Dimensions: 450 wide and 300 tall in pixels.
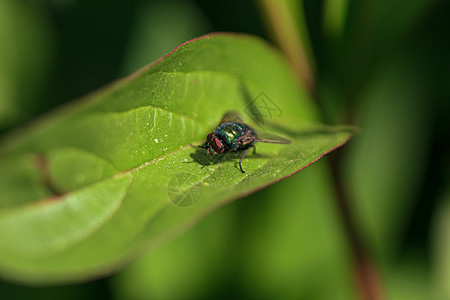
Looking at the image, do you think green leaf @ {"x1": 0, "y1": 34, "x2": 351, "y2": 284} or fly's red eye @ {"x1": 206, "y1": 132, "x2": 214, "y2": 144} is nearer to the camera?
green leaf @ {"x1": 0, "y1": 34, "x2": 351, "y2": 284}

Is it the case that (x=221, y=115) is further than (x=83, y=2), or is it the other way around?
(x=83, y=2)

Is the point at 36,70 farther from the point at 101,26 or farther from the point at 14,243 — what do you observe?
the point at 14,243

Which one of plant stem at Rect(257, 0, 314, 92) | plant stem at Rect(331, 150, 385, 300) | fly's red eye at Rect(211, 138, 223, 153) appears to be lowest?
plant stem at Rect(331, 150, 385, 300)

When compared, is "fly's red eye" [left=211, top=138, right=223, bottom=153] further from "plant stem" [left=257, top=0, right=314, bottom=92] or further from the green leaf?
Result: "plant stem" [left=257, top=0, right=314, bottom=92]

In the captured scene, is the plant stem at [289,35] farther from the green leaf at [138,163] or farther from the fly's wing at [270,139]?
the fly's wing at [270,139]

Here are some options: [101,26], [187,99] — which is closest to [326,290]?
[187,99]

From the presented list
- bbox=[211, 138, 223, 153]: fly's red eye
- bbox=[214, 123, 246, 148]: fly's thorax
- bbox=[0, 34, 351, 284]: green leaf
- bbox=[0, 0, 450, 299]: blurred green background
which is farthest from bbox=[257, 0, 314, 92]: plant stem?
bbox=[211, 138, 223, 153]: fly's red eye

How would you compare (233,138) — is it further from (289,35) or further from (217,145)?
(289,35)
